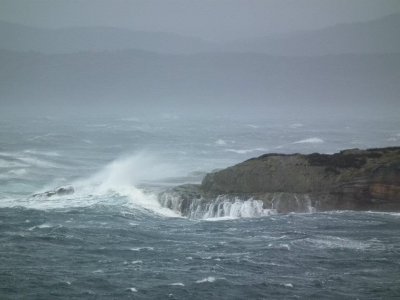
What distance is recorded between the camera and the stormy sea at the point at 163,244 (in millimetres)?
24906

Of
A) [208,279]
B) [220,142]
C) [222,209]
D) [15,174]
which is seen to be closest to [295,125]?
[220,142]

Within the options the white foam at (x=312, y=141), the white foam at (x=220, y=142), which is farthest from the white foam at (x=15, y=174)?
the white foam at (x=312, y=141)

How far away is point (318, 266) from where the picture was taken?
1069 inches

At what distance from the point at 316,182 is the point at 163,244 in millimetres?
12413

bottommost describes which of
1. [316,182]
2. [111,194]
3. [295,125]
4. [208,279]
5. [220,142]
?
[208,279]

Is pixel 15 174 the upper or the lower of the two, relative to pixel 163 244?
upper

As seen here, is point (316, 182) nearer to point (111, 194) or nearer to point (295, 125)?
point (111, 194)

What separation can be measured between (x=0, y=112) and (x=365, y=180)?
11344 cm

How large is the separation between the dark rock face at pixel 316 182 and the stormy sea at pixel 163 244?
3.46 ft

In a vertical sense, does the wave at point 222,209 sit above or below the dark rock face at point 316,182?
below

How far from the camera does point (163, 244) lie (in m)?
31.3

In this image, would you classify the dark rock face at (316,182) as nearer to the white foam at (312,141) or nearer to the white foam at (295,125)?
the white foam at (312,141)

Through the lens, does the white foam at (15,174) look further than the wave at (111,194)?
Yes

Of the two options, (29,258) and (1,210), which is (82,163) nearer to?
(1,210)
